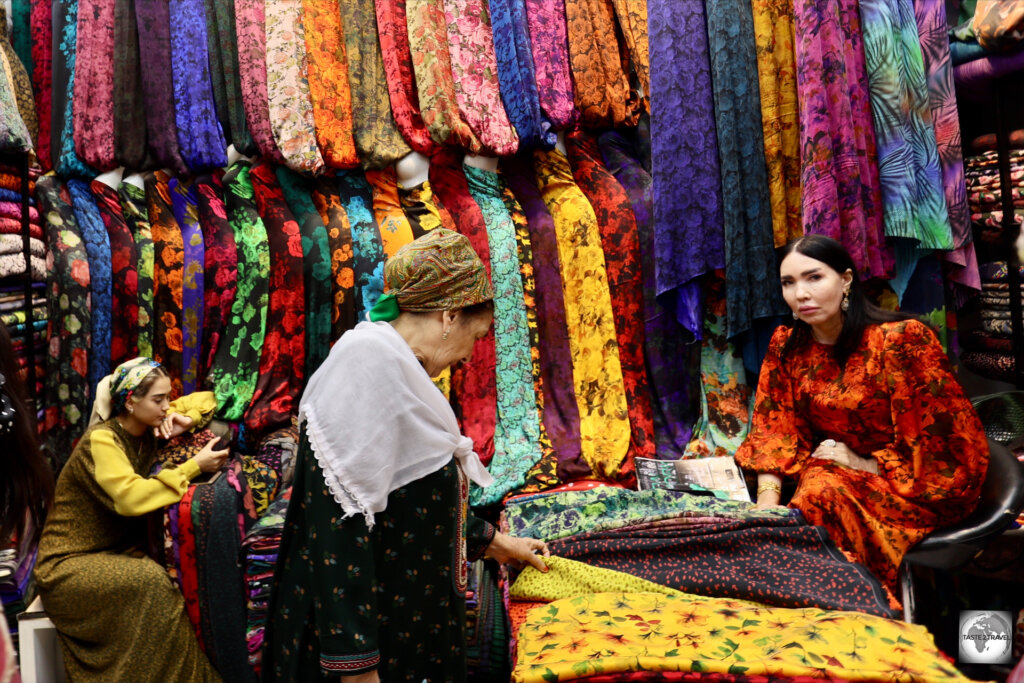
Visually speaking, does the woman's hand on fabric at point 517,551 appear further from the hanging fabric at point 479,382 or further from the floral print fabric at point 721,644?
the hanging fabric at point 479,382

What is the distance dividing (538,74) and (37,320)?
1994mm

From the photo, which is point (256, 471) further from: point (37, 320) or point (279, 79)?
point (279, 79)

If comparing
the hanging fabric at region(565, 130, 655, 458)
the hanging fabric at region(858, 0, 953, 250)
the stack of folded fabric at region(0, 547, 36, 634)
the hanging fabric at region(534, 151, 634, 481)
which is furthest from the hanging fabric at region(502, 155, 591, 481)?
the stack of folded fabric at region(0, 547, 36, 634)

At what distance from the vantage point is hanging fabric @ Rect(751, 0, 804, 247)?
307 cm

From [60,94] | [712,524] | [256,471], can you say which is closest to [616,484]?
[712,524]

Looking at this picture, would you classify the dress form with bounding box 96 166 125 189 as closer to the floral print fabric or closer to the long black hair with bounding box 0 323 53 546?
the long black hair with bounding box 0 323 53 546

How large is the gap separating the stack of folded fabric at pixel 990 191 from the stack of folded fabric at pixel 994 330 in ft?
0.44

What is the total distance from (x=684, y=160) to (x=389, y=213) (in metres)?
1.10

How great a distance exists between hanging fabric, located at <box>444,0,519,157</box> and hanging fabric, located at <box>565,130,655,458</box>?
43 cm

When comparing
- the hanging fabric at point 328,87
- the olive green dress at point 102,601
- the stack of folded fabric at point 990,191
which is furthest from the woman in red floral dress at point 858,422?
the olive green dress at point 102,601

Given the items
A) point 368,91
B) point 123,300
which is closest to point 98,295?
point 123,300

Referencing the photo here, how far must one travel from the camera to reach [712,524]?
2.20 metres

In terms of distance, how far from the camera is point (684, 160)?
3.10 meters

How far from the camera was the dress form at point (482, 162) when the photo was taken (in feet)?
11.0
